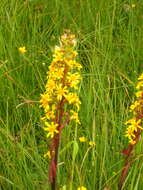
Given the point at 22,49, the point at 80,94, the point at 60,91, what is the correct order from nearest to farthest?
the point at 60,91 < the point at 80,94 < the point at 22,49

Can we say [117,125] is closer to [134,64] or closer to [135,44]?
[134,64]

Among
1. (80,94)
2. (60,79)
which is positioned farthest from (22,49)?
(60,79)

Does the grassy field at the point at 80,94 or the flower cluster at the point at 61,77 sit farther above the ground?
the flower cluster at the point at 61,77

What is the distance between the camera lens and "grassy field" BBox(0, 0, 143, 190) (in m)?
2.06

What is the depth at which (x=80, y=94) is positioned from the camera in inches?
102

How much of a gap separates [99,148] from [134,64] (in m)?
0.90

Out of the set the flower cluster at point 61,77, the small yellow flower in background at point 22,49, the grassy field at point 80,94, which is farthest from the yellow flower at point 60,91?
the small yellow flower in background at point 22,49

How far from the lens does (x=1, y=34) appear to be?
2986 mm

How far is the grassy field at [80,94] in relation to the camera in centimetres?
206

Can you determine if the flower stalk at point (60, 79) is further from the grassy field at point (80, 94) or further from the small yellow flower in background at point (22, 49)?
the small yellow flower in background at point (22, 49)

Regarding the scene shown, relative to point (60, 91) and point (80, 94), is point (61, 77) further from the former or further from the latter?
point (80, 94)

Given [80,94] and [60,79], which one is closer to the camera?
[60,79]

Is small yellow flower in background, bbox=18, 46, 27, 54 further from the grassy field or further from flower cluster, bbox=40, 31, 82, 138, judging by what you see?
flower cluster, bbox=40, 31, 82, 138

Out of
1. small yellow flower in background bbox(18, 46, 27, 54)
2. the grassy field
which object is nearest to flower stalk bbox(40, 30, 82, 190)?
the grassy field
